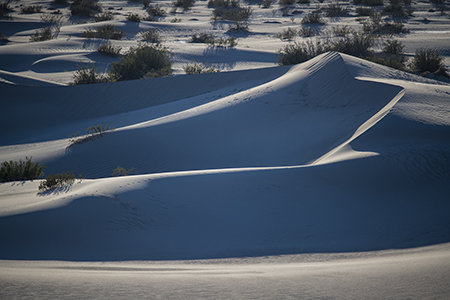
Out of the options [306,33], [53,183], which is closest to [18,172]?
[53,183]

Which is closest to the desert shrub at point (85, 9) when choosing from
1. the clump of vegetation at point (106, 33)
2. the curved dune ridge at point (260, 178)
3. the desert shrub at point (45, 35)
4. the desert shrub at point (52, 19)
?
the desert shrub at point (52, 19)

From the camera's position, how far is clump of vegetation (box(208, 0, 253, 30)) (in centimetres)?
2178

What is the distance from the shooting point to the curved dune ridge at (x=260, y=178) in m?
3.49

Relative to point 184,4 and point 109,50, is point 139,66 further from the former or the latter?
point 184,4

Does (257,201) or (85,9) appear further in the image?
(85,9)

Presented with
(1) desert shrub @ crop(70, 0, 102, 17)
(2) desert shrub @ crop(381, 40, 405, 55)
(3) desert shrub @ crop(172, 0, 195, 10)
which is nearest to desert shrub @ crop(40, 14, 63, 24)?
(1) desert shrub @ crop(70, 0, 102, 17)

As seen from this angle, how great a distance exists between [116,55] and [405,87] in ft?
42.3

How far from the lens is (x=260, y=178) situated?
15.1 feet

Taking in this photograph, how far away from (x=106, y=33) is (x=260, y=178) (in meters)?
17.2

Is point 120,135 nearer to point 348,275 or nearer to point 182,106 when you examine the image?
point 182,106

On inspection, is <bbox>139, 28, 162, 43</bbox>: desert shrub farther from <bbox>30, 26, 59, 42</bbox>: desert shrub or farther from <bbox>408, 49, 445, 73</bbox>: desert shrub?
<bbox>408, 49, 445, 73</bbox>: desert shrub

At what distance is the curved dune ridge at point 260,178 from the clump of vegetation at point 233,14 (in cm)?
→ 1417

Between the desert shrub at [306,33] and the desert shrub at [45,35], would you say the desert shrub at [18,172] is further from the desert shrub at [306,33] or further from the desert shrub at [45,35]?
the desert shrub at [306,33]

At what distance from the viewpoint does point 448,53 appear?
1443 centimetres
